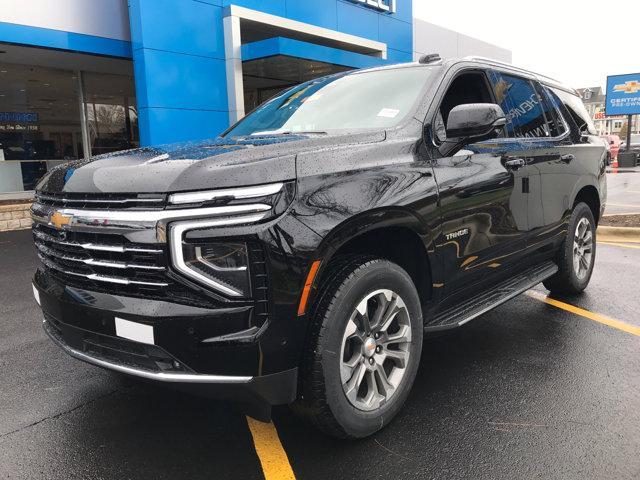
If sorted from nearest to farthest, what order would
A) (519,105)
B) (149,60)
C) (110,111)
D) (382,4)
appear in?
(519,105)
(149,60)
(110,111)
(382,4)

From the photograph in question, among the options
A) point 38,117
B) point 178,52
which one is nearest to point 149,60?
point 178,52

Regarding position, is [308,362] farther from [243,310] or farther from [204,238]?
[204,238]

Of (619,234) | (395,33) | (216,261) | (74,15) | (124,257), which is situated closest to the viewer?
(216,261)

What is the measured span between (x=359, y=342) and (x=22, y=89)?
17013 millimetres

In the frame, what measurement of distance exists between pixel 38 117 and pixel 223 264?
1676 cm

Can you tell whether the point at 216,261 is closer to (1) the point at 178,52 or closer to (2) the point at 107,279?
(2) the point at 107,279

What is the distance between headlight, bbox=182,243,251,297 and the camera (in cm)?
213

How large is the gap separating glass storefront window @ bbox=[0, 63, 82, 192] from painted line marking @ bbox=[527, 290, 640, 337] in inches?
533

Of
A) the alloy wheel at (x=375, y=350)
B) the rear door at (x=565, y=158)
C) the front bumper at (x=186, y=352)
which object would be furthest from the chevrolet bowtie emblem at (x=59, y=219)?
the rear door at (x=565, y=158)

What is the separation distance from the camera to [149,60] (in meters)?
11.7

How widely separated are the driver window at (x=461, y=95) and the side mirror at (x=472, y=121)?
0.13 metres

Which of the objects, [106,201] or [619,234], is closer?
[106,201]

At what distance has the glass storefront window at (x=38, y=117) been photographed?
14800 millimetres

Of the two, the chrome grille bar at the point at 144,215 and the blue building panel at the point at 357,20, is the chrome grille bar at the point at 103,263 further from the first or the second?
the blue building panel at the point at 357,20
